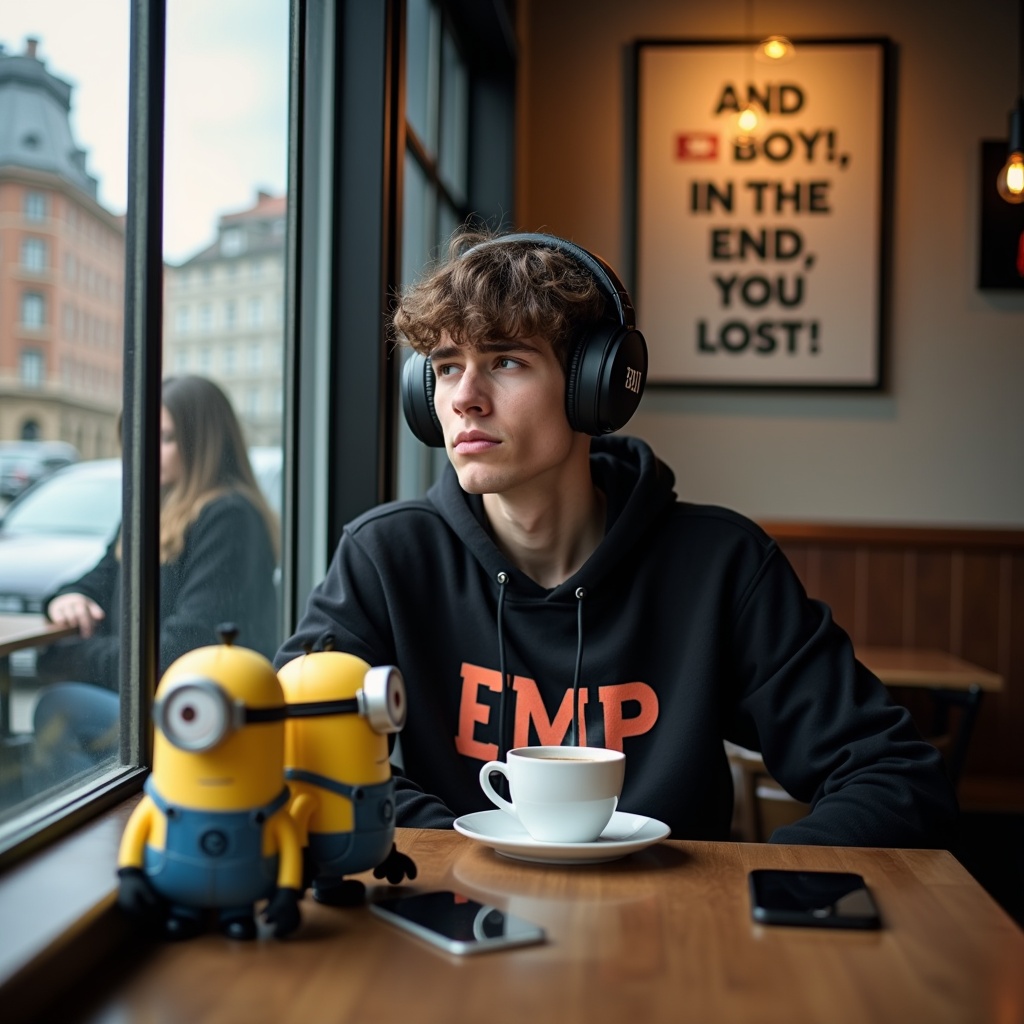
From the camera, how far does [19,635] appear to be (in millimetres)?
1449

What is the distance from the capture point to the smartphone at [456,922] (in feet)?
2.67

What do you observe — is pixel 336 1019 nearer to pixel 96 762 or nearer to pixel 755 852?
pixel 755 852

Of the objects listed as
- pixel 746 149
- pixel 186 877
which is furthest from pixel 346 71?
pixel 746 149

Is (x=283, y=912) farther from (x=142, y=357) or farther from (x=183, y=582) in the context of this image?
(x=183, y=582)

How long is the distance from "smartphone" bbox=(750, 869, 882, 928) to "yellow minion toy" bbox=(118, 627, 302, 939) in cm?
34

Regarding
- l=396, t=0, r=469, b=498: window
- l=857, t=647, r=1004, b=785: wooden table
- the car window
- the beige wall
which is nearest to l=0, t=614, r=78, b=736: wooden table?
the car window

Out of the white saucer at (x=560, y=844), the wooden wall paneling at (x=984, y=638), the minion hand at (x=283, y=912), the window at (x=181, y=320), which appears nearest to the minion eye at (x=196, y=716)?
the minion hand at (x=283, y=912)

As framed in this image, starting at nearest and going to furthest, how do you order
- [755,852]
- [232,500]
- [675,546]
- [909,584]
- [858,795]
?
[755,852]
[858,795]
[675,546]
[232,500]
[909,584]

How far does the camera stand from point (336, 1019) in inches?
27.7

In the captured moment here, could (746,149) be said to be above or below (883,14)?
below

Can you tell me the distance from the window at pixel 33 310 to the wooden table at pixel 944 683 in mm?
2090

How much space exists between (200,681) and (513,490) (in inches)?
32.9

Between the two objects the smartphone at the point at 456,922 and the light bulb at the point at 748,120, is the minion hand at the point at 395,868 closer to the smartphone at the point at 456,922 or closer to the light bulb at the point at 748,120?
the smartphone at the point at 456,922

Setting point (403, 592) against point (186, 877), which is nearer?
point (186, 877)
